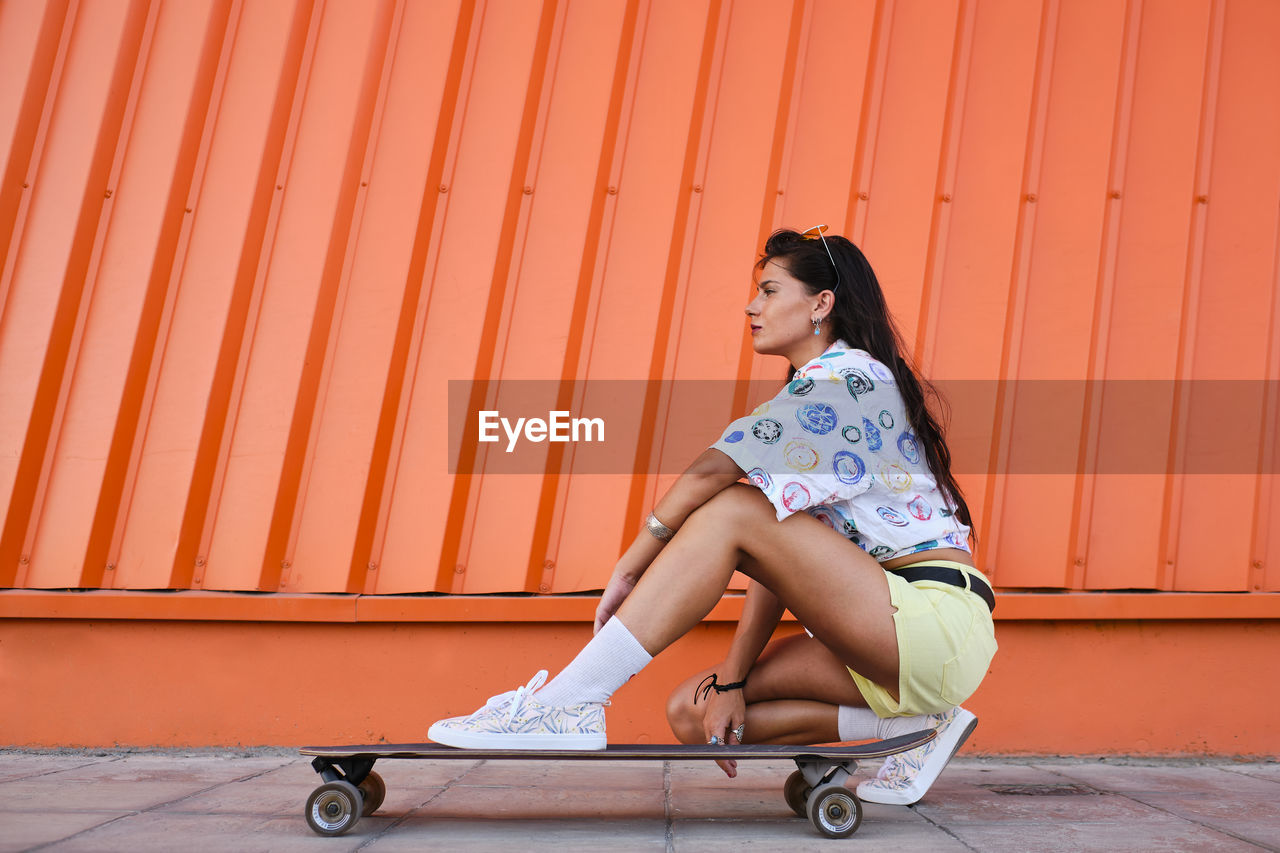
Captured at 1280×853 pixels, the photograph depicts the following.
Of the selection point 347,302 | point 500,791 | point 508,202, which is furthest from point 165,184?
point 500,791

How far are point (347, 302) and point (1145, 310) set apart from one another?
2.64m

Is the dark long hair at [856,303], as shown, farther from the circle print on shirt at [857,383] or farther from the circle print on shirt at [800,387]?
the circle print on shirt at [800,387]

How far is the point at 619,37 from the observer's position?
3176 millimetres

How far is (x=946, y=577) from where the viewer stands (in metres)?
1.91

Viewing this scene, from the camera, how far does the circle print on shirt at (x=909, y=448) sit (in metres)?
1.95

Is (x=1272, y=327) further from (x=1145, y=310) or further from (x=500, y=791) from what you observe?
(x=500, y=791)

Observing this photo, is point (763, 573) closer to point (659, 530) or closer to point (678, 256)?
point (659, 530)

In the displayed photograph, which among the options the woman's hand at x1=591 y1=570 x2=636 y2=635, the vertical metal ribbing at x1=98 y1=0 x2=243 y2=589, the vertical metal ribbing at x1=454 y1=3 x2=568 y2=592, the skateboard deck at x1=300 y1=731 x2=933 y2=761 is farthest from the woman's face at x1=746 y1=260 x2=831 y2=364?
the vertical metal ribbing at x1=98 y1=0 x2=243 y2=589

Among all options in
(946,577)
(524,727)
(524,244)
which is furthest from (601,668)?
(524,244)

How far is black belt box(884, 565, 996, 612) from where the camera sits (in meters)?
1.91

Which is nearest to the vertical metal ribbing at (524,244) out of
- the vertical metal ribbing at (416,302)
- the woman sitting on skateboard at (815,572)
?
the vertical metal ribbing at (416,302)

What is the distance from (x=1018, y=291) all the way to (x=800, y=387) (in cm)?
150

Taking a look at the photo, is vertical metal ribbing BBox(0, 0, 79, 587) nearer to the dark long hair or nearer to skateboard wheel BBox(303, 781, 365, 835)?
skateboard wheel BBox(303, 781, 365, 835)

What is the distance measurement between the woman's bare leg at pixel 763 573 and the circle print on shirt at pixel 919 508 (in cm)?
18
